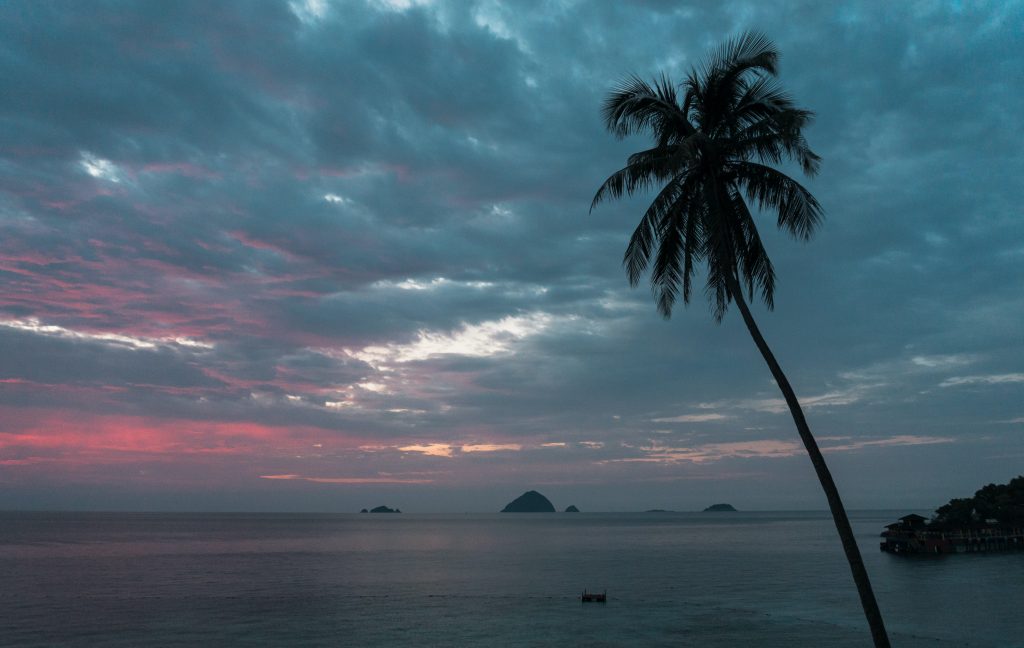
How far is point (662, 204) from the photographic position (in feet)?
64.4

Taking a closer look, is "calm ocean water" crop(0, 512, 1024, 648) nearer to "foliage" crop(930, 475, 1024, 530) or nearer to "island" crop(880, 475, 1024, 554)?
"island" crop(880, 475, 1024, 554)

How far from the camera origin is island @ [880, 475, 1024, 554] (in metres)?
104

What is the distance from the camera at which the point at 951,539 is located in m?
104

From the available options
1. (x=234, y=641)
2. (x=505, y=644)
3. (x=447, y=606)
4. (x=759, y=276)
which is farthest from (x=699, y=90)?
(x=447, y=606)

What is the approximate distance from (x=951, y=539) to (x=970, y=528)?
6530 mm

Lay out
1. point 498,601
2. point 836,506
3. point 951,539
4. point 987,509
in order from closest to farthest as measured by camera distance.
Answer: point 836,506 → point 498,601 → point 951,539 → point 987,509

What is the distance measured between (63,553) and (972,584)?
12388cm

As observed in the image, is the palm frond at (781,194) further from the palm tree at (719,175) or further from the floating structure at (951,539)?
the floating structure at (951,539)

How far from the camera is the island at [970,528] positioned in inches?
4085

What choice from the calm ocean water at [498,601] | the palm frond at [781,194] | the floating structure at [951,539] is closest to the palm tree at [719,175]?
the palm frond at [781,194]

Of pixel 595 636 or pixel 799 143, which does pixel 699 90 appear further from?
pixel 595 636

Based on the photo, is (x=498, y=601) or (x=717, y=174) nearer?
(x=717, y=174)

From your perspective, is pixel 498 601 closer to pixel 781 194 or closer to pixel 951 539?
pixel 781 194

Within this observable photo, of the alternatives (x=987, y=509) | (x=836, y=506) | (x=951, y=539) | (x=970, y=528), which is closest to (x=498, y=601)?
(x=836, y=506)
